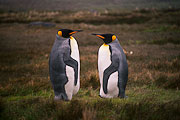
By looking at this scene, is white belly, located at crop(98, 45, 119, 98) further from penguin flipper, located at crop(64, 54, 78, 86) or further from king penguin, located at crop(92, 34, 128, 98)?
penguin flipper, located at crop(64, 54, 78, 86)

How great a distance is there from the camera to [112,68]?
4801mm

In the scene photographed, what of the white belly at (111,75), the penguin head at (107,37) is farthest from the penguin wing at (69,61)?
the penguin head at (107,37)

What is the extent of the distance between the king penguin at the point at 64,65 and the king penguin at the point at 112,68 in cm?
62

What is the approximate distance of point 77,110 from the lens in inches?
144

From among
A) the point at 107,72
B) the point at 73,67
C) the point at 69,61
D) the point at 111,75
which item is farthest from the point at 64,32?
the point at 111,75

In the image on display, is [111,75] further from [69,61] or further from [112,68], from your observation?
[69,61]

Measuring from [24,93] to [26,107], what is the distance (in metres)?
1.62

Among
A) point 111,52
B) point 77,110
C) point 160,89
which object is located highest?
point 111,52

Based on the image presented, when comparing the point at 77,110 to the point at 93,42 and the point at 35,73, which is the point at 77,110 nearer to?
the point at 35,73

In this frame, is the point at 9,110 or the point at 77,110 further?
the point at 9,110

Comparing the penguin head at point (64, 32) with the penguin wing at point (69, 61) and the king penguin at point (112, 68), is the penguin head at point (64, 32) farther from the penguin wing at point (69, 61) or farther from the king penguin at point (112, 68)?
the king penguin at point (112, 68)

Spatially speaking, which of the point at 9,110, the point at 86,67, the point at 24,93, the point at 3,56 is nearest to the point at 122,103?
the point at 9,110

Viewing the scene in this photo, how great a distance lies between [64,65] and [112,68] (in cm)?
104

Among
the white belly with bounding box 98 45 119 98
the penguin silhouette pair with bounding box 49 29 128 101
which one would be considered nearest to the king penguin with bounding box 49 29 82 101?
the penguin silhouette pair with bounding box 49 29 128 101
